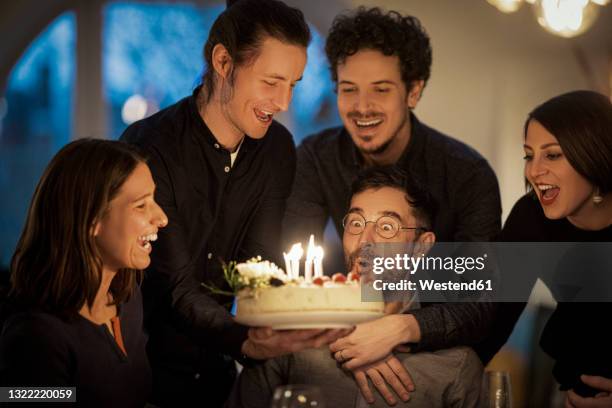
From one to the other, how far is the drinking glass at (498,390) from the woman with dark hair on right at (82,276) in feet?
3.56

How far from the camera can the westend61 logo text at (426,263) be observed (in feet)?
11.2

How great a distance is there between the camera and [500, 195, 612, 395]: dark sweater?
3.47 meters

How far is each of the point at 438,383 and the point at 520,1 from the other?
4.12 m

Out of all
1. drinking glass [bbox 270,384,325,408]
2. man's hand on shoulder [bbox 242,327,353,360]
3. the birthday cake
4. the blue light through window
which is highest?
the blue light through window

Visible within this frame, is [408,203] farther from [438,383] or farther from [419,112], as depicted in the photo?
[419,112]

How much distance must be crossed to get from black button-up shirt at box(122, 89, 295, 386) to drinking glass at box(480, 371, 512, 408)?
1.01m

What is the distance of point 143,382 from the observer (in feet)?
9.77

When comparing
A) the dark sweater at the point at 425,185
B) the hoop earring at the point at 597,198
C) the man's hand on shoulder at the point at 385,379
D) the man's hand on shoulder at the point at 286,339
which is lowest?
the man's hand on shoulder at the point at 385,379

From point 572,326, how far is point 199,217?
4.95 ft

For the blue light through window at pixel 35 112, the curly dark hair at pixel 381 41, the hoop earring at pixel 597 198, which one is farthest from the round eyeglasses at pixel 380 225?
the blue light through window at pixel 35 112

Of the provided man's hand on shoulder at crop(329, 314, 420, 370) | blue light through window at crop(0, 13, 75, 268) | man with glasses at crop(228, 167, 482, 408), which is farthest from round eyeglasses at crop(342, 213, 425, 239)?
blue light through window at crop(0, 13, 75, 268)

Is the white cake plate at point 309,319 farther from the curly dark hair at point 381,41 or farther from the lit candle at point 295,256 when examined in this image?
Result: the curly dark hair at point 381,41

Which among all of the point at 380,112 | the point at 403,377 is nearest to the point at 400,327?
the point at 403,377

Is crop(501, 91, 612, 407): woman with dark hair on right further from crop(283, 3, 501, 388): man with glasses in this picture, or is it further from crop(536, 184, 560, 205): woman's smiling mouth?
crop(283, 3, 501, 388): man with glasses
